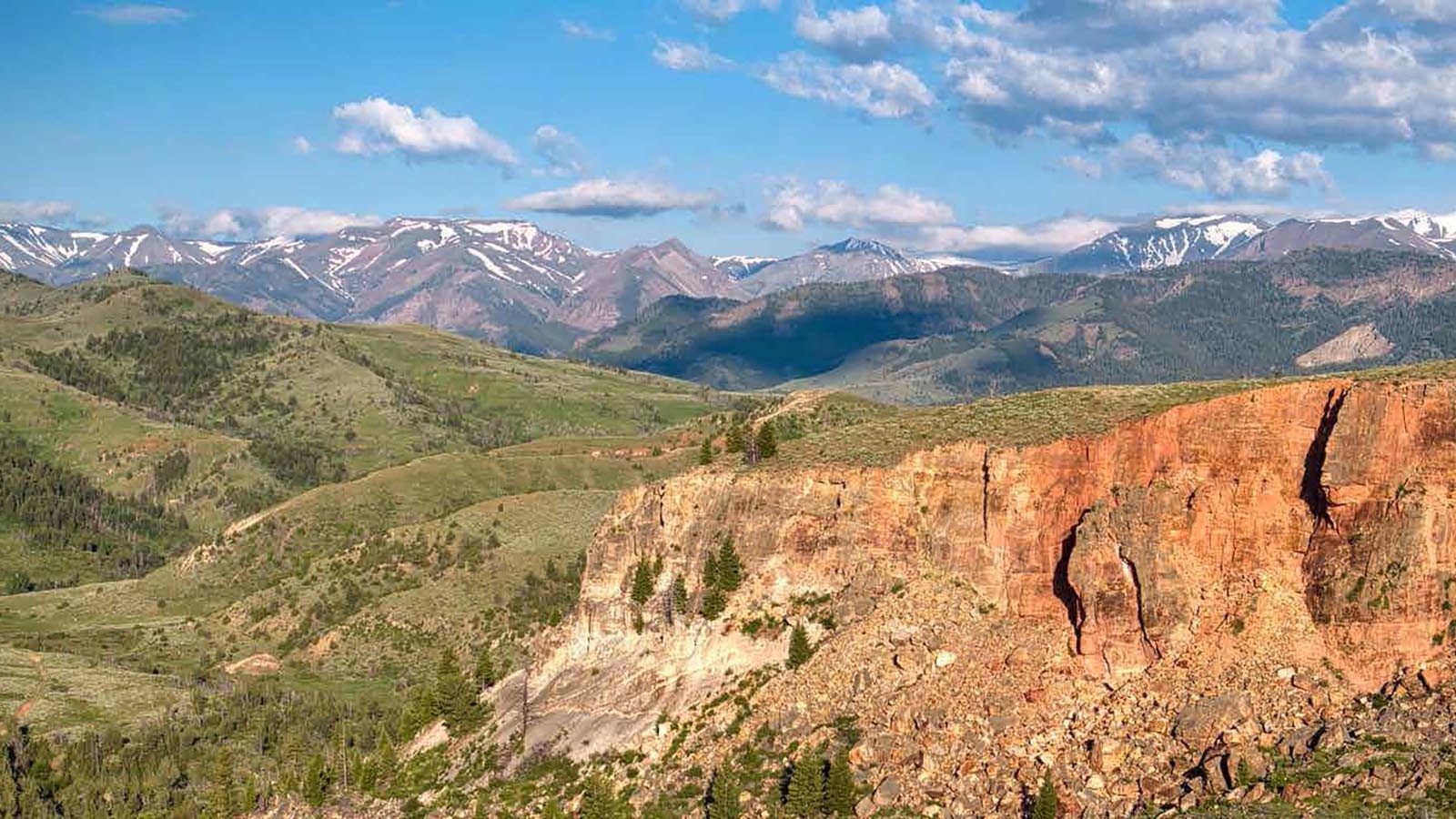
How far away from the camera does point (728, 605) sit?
300 ft

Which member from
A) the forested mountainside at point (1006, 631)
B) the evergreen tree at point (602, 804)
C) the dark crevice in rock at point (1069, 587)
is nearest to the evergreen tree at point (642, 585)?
the forested mountainside at point (1006, 631)

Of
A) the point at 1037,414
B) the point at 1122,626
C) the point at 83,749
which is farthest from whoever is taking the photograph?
the point at 83,749

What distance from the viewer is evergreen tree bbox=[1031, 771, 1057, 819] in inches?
2559

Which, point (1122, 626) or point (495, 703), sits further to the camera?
point (495, 703)

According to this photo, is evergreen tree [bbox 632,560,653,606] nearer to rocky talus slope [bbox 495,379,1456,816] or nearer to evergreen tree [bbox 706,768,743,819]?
rocky talus slope [bbox 495,379,1456,816]

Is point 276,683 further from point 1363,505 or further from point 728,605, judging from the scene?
point 1363,505

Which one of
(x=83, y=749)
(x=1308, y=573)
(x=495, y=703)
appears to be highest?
(x=1308, y=573)

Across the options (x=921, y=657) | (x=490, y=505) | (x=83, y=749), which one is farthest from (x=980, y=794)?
(x=490, y=505)

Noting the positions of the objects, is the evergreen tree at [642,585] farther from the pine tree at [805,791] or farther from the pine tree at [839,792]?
the pine tree at [839,792]

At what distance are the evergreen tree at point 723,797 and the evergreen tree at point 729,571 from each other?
15.0m

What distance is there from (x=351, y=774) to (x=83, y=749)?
178 ft

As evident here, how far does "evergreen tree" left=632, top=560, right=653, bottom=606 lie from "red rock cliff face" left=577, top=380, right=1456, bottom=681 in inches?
466

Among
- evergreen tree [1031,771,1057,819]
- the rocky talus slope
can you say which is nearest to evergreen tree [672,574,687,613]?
the rocky talus slope

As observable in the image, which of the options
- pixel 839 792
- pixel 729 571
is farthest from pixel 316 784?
pixel 839 792
